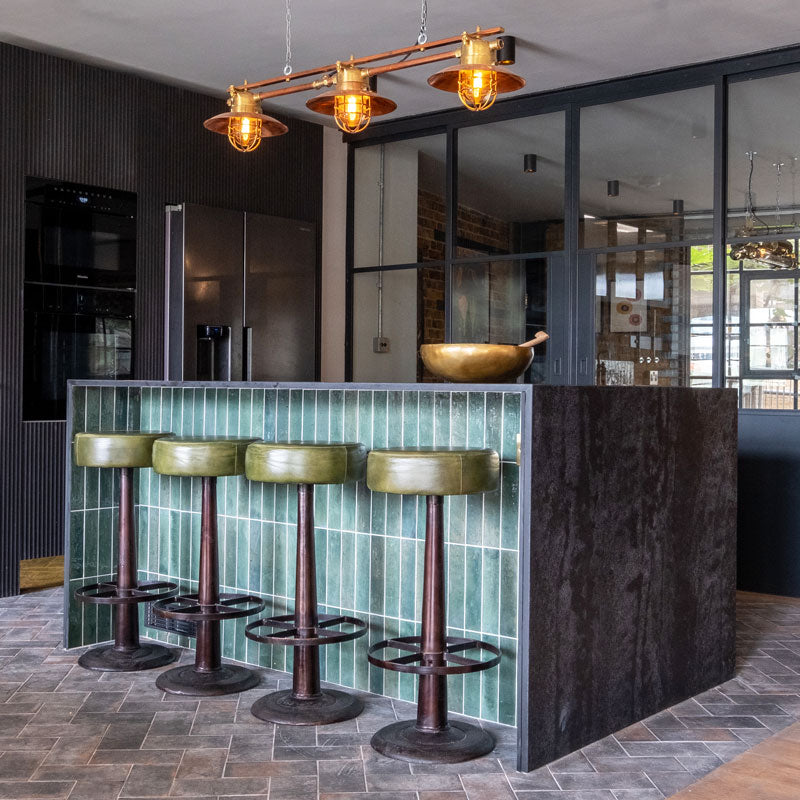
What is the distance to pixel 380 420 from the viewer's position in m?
3.37

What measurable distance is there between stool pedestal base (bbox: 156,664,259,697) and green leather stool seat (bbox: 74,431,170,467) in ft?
2.54

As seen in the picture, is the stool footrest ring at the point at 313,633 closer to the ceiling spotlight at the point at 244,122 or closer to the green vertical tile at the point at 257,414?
the green vertical tile at the point at 257,414

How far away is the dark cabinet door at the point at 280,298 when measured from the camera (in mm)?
6008

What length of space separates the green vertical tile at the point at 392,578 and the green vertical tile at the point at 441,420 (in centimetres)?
38

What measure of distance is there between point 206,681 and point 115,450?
91 cm

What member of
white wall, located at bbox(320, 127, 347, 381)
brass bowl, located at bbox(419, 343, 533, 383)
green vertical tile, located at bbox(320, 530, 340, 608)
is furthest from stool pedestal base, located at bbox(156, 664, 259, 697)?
white wall, located at bbox(320, 127, 347, 381)

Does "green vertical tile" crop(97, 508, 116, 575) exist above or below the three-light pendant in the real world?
below

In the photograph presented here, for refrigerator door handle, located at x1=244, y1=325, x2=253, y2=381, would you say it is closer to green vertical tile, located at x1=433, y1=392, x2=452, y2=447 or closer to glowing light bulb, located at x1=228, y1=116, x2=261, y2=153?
glowing light bulb, located at x1=228, y1=116, x2=261, y2=153

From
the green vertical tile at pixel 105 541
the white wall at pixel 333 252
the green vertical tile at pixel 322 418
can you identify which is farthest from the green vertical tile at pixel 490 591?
the white wall at pixel 333 252

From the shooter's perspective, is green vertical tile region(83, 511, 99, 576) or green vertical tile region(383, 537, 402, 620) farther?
green vertical tile region(83, 511, 99, 576)

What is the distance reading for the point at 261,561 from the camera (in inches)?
146

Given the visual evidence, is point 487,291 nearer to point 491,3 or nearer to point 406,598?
point 491,3

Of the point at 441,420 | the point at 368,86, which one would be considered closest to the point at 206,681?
the point at 441,420

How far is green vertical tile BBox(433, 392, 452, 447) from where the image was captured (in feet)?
10.5
